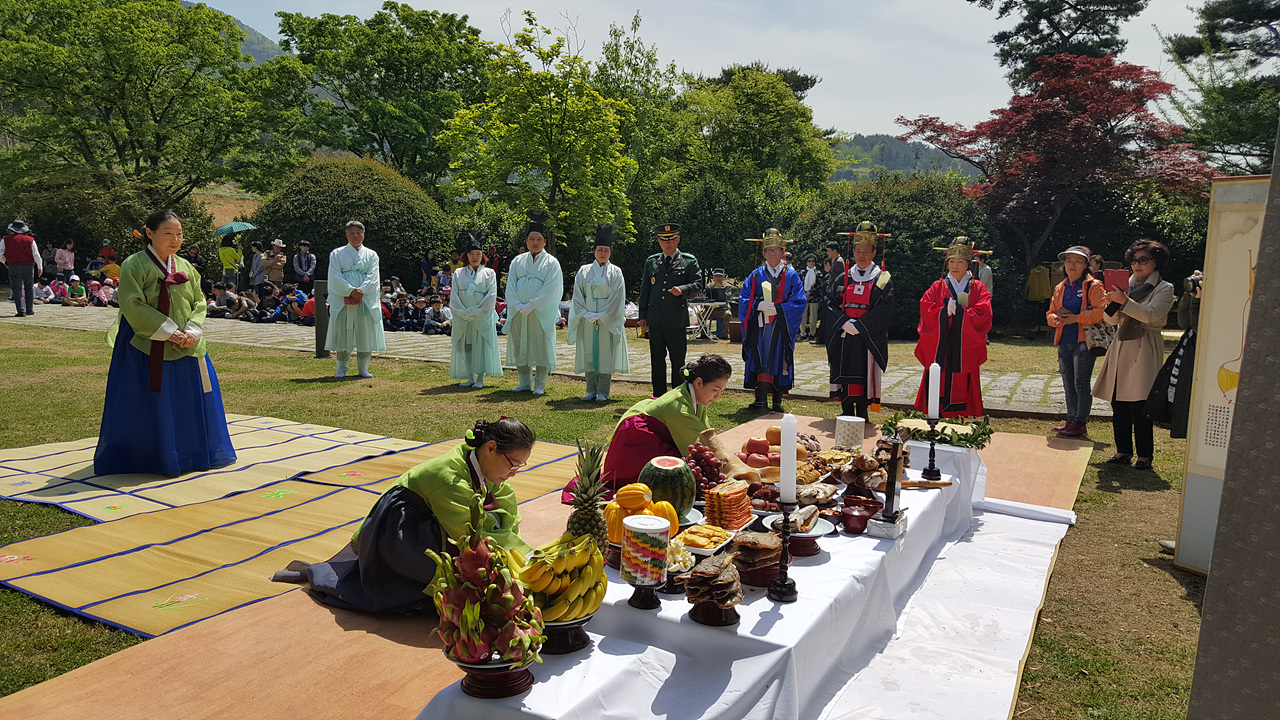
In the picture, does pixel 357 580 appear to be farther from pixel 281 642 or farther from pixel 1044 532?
pixel 1044 532

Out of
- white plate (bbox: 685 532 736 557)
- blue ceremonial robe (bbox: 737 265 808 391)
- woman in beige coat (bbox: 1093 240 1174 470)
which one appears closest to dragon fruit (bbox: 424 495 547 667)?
white plate (bbox: 685 532 736 557)

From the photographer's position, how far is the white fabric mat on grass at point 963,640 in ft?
10.2

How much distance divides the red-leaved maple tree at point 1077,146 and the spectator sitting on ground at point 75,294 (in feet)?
74.0

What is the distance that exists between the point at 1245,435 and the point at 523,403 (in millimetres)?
8985

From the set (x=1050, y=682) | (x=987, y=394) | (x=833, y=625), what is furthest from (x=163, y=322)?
(x=987, y=394)

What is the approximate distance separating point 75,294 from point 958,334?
72.0 feet

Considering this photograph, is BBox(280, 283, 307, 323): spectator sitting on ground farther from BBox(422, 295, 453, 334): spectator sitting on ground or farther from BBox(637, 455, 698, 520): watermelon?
BBox(637, 455, 698, 520): watermelon

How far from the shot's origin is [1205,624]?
4.22 feet

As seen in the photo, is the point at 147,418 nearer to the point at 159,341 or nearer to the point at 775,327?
the point at 159,341

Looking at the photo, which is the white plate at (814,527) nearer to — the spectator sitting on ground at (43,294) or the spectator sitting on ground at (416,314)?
the spectator sitting on ground at (416,314)

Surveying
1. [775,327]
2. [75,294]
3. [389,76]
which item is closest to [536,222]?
[775,327]

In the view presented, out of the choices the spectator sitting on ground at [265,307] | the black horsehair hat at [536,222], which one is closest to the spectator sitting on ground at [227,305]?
the spectator sitting on ground at [265,307]

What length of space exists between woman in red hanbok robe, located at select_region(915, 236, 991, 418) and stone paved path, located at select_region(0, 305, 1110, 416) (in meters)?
1.55

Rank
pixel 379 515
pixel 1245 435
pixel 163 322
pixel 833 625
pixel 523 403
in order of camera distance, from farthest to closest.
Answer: pixel 523 403 → pixel 163 322 → pixel 379 515 → pixel 833 625 → pixel 1245 435
